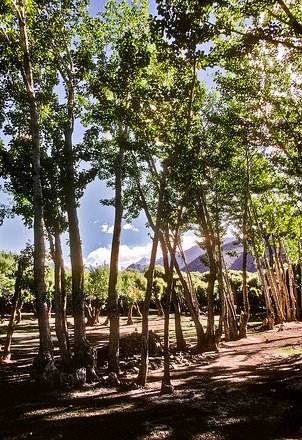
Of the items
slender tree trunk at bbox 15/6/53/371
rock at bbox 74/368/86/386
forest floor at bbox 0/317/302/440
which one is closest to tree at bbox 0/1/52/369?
slender tree trunk at bbox 15/6/53/371

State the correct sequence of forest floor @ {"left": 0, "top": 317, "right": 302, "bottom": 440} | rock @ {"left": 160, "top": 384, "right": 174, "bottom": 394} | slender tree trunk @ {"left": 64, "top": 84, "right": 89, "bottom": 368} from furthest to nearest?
slender tree trunk @ {"left": 64, "top": 84, "right": 89, "bottom": 368}
rock @ {"left": 160, "top": 384, "right": 174, "bottom": 394}
forest floor @ {"left": 0, "top": 317, "right": 302, "bottom": 440}

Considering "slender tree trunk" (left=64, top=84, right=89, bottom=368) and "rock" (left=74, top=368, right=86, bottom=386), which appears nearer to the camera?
"rock" (left=74, top=368, right=86, bottom=386)

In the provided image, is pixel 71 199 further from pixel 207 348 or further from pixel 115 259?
pixel 207 348

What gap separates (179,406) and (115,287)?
6599mm

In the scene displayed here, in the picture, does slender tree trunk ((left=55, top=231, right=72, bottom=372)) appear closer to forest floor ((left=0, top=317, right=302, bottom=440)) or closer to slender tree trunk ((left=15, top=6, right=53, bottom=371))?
slender tree trunk ((left=15, top=6, right=53, bottom=371))

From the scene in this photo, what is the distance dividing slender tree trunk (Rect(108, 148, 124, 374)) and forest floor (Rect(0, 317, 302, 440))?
1945mm

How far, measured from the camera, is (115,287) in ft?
51.3

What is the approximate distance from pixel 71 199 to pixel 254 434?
1248 cm

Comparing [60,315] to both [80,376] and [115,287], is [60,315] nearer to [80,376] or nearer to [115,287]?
[115,287]

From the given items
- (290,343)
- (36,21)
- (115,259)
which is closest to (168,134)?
(115,259)

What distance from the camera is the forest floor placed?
8266 millimetres

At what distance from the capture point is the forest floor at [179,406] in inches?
325

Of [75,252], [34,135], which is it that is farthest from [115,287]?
[34,135]

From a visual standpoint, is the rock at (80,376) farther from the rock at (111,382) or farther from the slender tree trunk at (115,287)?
the slender tree trunk at (115,287)
